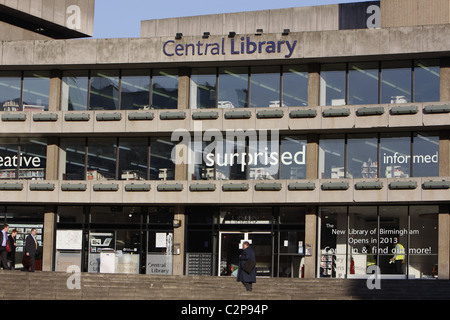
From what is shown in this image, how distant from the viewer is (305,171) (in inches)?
1417

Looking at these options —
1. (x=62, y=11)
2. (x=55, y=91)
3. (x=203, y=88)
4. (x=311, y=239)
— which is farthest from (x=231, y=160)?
(x=62, y=11)

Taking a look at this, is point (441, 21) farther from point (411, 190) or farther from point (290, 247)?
point (290, 247)

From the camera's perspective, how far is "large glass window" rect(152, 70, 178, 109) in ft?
123

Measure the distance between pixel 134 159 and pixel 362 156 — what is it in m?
9.61

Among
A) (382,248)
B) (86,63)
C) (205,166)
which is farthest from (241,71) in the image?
(382,248)

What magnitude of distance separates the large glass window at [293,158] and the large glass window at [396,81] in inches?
151

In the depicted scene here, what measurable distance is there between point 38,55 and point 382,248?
54.2ft

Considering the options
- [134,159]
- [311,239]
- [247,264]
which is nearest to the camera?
[247,264]

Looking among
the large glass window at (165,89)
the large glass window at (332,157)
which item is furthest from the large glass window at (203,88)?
the large glass window at (332,157)

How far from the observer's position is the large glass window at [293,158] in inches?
1420

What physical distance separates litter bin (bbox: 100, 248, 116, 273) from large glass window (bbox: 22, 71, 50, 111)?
22.4 feet

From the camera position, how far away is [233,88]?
37.0 m

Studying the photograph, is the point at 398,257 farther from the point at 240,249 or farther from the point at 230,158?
the point at 230,158

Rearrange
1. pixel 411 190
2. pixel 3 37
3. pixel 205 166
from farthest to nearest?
pixel 3 37 → pixel 205 166 → pixel 411 190
